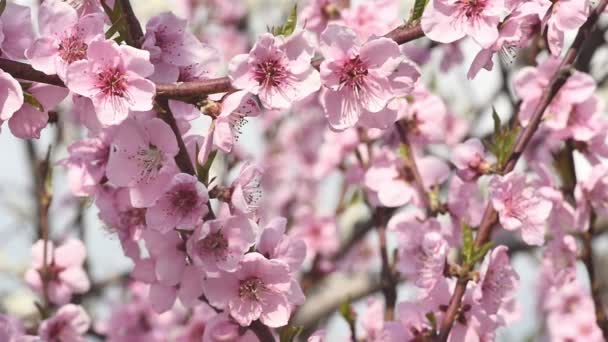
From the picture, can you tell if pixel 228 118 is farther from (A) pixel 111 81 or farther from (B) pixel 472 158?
(B) pixel 472 158

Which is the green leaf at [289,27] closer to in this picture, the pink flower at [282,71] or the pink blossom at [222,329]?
the pink flower at [282,71]

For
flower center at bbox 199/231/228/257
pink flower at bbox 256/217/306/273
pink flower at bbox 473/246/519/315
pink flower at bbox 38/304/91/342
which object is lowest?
pink flower at bbox 38/304/91/342

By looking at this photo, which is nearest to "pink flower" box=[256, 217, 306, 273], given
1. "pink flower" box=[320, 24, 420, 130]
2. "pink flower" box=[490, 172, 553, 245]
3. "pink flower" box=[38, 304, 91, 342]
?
"pink flower" box=[320, 24, 420, 130]

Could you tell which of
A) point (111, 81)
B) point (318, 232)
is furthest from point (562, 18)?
point (318, 232)

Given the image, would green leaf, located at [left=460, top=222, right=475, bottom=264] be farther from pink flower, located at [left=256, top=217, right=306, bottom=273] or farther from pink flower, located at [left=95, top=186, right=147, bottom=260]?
pink flower, located at [left=95, top=186, right=147, bottom=260]

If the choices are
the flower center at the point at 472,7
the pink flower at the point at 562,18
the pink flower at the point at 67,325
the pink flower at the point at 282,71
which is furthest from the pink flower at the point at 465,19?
the pink flower at the point at 67,325

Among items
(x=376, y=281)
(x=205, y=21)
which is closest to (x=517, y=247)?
(x=376, y=281)
